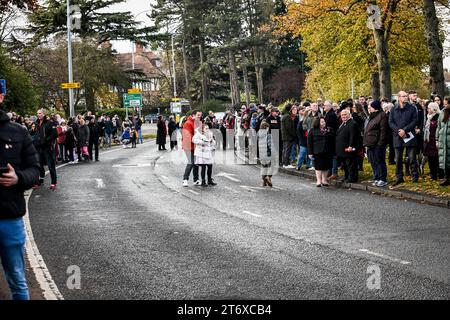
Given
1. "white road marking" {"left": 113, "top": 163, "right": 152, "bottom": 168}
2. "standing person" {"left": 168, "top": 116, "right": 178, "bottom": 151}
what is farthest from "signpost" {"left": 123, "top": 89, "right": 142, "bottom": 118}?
"white road marking" {"left": 113, "top": 163, "right": 152, "bottom": 168}

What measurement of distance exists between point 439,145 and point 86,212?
773cm

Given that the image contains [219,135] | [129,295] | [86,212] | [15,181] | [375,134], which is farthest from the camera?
[219,135]

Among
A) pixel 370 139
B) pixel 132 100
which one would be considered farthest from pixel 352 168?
pixel 132 100

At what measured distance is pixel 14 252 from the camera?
543 cm

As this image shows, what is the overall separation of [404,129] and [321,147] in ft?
8.33

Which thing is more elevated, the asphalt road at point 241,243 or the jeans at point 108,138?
the jeans at point 108,138

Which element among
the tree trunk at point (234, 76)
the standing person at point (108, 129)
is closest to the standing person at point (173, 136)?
the standing person at point (108, 129)

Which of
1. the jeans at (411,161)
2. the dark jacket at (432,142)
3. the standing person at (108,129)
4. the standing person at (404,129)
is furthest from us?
the standing person at (108,129)

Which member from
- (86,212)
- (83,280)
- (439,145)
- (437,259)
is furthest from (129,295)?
(439,145)

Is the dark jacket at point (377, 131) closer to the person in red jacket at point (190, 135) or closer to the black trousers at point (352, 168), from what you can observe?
the black trousers at point (352, 168)

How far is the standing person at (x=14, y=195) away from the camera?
535 centimetres
